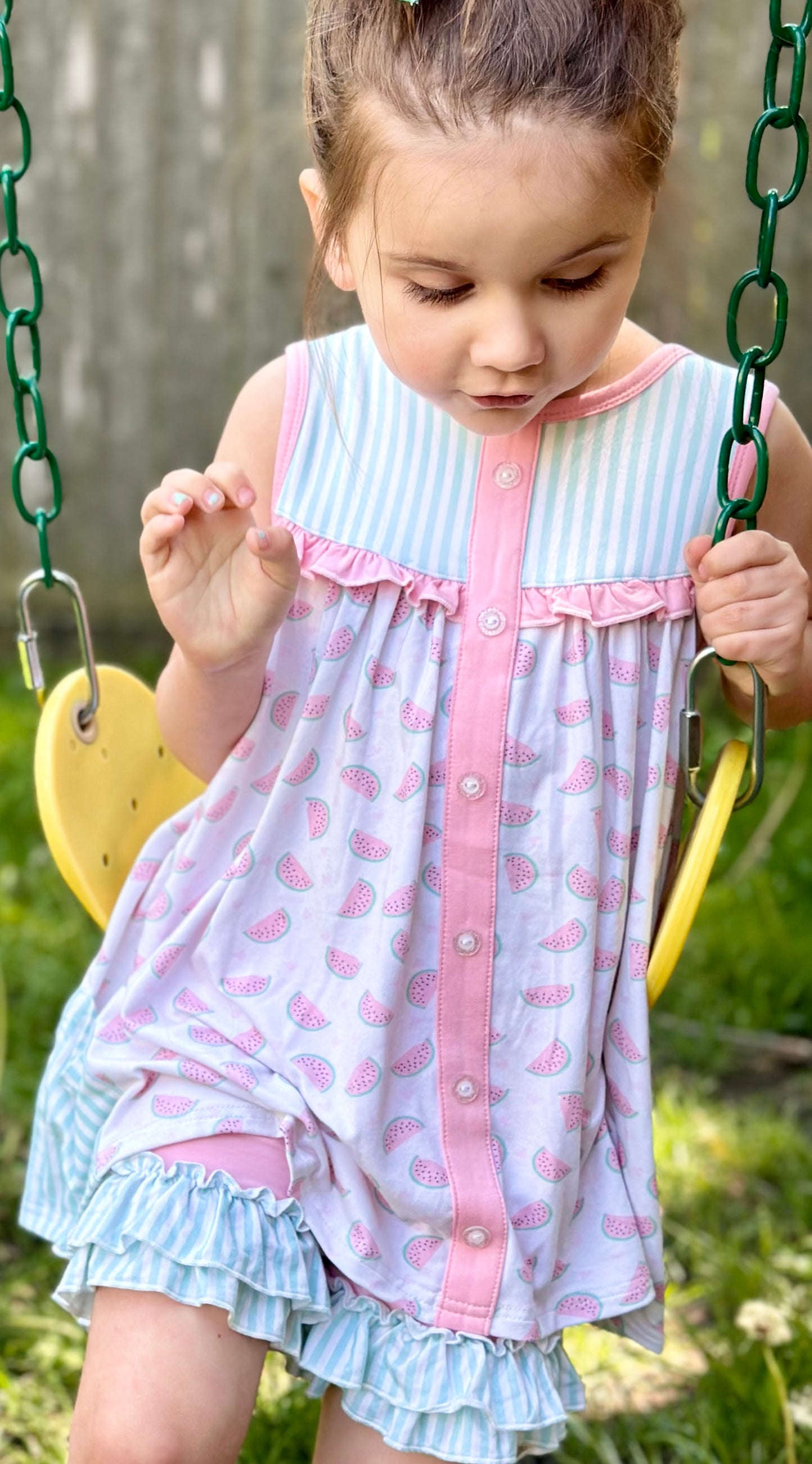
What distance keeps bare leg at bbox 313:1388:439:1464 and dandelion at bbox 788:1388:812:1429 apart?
0.68 metres

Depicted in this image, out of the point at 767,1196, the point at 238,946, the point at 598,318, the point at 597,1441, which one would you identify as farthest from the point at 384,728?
the point at 767,1196

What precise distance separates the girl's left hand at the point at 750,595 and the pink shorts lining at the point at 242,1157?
0.70 metres

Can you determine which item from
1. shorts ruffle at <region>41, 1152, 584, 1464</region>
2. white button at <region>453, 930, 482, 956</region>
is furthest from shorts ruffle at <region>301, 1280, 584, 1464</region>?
white button at <region>453, 930, 482, 956</region>

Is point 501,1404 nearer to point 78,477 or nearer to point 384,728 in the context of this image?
point 384,728


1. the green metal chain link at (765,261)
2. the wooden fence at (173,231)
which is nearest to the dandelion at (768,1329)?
the green metal chain link at (765,261)

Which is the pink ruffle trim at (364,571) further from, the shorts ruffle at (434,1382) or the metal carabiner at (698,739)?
the shorts ruffle at (434,1382)

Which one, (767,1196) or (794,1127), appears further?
(794,1127)

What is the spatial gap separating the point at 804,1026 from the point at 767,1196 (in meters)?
0.59

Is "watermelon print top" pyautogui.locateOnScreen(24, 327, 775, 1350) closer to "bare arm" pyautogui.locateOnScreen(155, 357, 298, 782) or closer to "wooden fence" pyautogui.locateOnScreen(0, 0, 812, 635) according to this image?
"bare arm" pyautogui.locateOnScreen(155, 357, 298, 782)

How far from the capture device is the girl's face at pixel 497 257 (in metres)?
1.40

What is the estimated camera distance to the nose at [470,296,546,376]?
144cm

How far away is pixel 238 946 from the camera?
179cm

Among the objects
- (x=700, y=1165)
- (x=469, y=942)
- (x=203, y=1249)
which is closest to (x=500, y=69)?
(x=469, y=942)

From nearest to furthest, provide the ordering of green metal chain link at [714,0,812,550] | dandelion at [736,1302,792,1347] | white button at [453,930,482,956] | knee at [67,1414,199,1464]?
green metal chain link at [714,0,812,550] < knee at [67,1414,199,1464] < white button at [453,930,482,956] < dandelion at [736,1302,792,1347]
